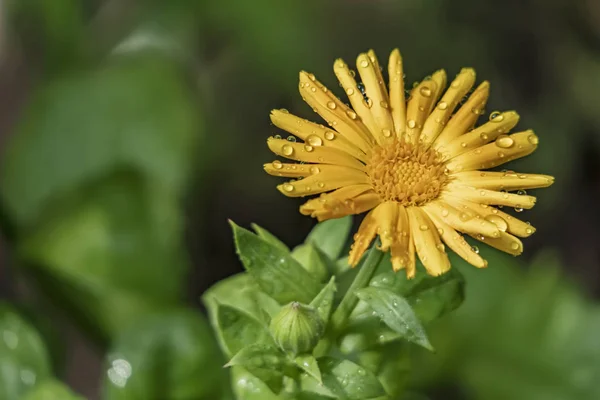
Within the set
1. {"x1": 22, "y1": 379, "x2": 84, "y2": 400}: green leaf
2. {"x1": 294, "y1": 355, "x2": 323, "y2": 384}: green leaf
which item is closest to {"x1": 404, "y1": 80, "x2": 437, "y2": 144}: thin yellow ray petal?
{"x1": 294, "y1": 355, "x2": 323, "y2": 384}: green leaf

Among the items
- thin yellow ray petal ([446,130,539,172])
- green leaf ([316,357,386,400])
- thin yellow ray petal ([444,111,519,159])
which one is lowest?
green leaf ([316,357,386,400])

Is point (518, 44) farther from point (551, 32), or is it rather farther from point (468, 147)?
point (468, 147)

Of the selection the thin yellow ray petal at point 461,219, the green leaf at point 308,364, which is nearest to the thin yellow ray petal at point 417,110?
the thin yellow ray petal at point 461,219

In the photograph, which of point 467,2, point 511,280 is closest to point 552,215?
point 511,280

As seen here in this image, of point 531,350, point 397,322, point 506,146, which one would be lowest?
point 531,350

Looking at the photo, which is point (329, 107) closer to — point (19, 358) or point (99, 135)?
point (19, 358)

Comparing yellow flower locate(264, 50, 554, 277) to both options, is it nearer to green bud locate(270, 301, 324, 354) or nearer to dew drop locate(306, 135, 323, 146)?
dew drop locate(306, 135, 323, 146)

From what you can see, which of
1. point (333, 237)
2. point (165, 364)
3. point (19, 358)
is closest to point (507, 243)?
point (333, 237)
